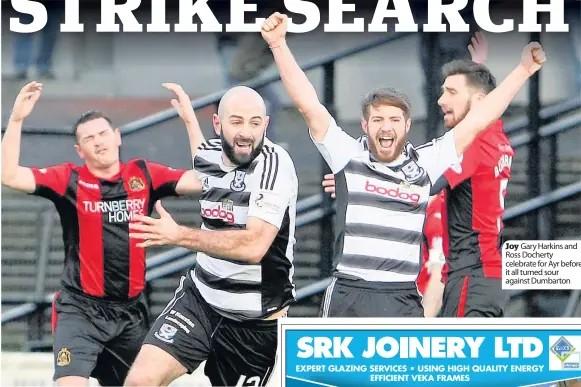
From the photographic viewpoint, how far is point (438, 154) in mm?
4074

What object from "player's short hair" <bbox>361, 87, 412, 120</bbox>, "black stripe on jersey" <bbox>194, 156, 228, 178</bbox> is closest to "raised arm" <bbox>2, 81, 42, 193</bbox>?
"black stripe on jersey" <bbox>194, 156, 228, 178</bbox>

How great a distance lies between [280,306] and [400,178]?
683 mm

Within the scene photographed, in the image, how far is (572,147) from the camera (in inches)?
158

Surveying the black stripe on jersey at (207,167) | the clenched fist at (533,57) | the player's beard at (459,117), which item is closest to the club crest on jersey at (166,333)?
the black stripe on jersey at (207,167)

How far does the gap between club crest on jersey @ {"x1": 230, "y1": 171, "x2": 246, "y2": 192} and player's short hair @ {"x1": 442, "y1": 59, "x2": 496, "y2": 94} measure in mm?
874

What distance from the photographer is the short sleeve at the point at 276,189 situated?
4.05 meters

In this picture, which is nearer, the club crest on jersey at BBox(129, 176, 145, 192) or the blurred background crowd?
the blurred background crowd

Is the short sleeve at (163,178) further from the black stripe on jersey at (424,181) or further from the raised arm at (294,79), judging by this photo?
the black stripe on jersey at (424,181)

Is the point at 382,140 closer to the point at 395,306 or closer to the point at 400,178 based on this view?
the point at 400,178

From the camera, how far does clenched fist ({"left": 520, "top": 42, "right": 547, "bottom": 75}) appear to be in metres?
4.01

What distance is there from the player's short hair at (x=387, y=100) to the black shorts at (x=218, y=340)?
3.03 feet

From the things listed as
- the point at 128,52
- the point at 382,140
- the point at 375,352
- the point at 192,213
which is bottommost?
the point at 375,352

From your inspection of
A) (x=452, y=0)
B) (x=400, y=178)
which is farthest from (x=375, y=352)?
(x=452, y=0)

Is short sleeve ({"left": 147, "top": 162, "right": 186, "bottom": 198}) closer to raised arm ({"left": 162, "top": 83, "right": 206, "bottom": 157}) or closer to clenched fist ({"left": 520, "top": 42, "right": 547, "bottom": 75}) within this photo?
raised arm ({"left": 162, "top": 83, "right": 206, "bottom": 157})
